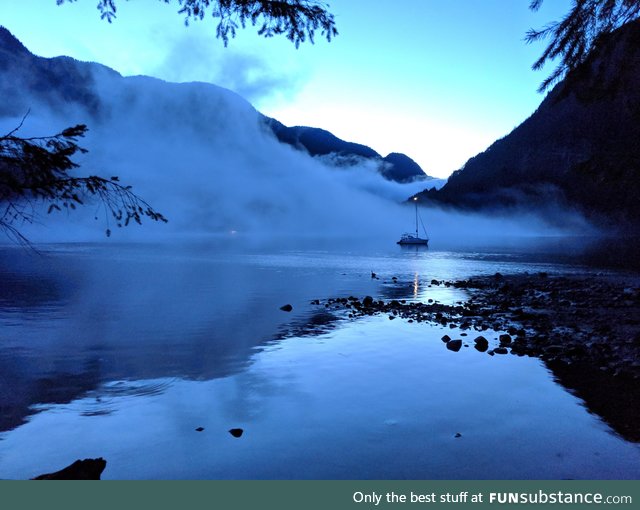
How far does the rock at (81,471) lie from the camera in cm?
743

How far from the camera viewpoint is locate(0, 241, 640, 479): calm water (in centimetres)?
891

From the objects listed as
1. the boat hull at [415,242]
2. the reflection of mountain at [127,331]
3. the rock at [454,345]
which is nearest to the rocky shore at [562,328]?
the rock at [454,345]

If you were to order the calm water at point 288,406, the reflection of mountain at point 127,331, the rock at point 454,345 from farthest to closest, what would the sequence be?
the rock at point 454,345 → the reflection of mountain at point 127,331 → the calm water at point 288,406

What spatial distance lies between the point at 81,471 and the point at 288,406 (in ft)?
17.5

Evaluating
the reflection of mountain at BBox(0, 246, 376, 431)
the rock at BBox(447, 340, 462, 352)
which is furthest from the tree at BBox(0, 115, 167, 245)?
the rock at BBox(447, 340, 462, 352)

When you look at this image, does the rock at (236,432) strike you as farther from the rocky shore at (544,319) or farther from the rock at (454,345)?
the rocky shore at (544,319)

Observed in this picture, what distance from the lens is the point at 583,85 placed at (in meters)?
10.7

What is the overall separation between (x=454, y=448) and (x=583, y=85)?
28.3 ft

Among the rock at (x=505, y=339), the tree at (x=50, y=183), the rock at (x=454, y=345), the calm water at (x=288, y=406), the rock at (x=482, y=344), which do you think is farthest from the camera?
the rock at (x=505, y=339)

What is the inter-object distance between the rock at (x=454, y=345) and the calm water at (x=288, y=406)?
11.9 inches

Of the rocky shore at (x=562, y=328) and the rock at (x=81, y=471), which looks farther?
the rocky shore at (x=562, y=328)

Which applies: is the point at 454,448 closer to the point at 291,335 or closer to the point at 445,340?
the point at 445,340

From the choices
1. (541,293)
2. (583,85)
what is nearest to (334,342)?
(583,85)

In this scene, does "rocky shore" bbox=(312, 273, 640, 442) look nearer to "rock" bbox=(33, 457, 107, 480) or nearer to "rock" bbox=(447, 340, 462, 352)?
"rock" bbox=(447, 340, 462, 352)
